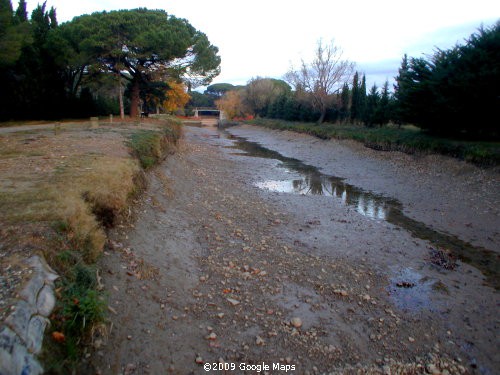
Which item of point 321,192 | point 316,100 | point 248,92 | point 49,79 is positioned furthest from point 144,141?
point 248,92

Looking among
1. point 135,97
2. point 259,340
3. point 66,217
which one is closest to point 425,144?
point 259,340

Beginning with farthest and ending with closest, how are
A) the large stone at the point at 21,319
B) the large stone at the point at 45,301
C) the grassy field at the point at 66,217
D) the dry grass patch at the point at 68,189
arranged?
the dry grass patch at the point at 68,189 → the grassy field at the point at 66,217 → the large stone at the point at 45,301 → the large stone at the point at 21,319

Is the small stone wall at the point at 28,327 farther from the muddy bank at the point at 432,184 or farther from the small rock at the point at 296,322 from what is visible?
the muddy bank at the point at 432,184

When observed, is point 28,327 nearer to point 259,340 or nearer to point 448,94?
point 259,340

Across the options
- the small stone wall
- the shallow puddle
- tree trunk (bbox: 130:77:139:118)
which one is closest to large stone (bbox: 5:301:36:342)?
the small stone wall

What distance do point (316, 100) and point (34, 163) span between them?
43981mm

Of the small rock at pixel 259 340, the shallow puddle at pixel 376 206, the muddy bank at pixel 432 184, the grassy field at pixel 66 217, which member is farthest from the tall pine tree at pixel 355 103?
the small rock at pixel 259 340

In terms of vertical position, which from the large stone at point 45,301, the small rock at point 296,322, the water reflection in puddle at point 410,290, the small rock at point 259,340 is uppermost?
the large stone at point 45,301

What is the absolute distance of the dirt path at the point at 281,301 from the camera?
4.97m

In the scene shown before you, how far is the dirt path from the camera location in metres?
4.97

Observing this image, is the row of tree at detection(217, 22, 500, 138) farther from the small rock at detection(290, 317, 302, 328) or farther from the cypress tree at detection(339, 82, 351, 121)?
the small rock at detection(290, 317, 302, 328)

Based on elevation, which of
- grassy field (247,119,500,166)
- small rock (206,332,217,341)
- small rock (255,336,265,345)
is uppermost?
grassy field (247,119,500,166)

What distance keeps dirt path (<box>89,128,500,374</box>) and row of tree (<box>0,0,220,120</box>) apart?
20695 mm

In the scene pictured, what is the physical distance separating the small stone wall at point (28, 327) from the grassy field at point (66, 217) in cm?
14
